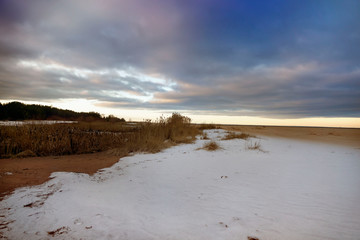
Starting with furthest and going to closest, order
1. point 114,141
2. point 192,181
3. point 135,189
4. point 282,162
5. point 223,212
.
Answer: point 114,141
point 282,162
point 192,181
point 135,189
point 223,212

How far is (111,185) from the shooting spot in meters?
3.47

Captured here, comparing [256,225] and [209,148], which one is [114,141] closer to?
[209,148]

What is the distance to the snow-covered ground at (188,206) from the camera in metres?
1.98

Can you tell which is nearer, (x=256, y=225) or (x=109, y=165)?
(x=256, y=225)

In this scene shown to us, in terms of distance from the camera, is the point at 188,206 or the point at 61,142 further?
the point at 61,142

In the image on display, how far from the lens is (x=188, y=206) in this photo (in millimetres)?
2680

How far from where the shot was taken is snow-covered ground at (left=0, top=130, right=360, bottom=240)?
198 cm

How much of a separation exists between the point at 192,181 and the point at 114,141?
5418 mm

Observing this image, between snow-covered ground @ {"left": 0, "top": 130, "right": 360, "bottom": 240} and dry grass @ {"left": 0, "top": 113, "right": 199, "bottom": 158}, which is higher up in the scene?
dry grass @ {"left": 0, "top": 113, "right": 199, "bottom": 158}

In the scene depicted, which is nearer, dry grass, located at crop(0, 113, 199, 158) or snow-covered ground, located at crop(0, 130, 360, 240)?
snow-covered ground, located at crop(0, 130, 360, 240)

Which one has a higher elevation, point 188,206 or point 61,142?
point 61,142

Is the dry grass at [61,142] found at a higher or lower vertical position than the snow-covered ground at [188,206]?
higher

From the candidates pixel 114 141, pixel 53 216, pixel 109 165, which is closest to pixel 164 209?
pixel 53 216

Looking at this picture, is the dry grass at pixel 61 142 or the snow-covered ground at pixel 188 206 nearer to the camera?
the snow-covered ground at pixel 188 206
